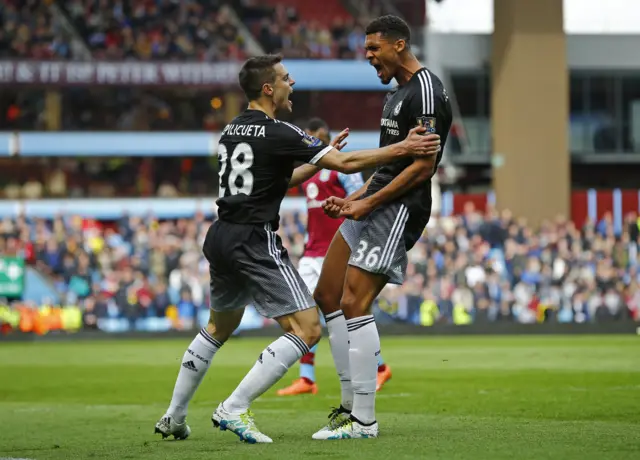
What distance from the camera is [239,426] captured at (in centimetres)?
757

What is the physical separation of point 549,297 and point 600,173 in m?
19.3

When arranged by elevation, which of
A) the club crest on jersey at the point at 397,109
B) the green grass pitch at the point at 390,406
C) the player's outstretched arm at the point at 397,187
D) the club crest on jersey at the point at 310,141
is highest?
the club crest on jersey at the point at 397,109

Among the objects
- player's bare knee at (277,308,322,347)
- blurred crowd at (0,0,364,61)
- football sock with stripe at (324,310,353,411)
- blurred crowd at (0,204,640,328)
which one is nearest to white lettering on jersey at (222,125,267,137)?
player's bare knee at (277,308,322,347)

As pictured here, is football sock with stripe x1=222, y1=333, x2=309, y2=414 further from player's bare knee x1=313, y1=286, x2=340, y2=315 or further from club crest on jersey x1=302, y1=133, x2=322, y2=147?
club crest on jersey x1=302, y1=133, x2=322, y2=147

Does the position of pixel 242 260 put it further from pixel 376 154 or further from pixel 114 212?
pixel 114 212

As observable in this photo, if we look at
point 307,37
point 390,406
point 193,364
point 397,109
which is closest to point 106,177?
point 307,37

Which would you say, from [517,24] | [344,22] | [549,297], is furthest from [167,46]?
[549,297]

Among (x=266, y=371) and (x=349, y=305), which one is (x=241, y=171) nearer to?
(x=349, y=305)

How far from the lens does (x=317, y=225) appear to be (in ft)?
43.2

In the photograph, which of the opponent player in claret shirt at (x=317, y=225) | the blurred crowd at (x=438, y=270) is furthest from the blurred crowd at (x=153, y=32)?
the opponent player in claret shirt at (x=317, y=225)

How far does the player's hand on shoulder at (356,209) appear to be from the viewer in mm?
7902

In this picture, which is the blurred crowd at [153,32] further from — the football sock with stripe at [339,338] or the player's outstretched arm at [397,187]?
the player's outstretched arm at [397,187]

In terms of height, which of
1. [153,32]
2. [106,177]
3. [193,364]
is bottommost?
[193,364]

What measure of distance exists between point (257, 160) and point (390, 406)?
141 inches
